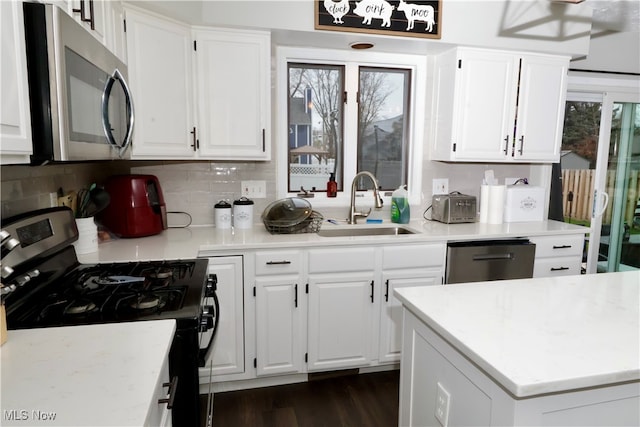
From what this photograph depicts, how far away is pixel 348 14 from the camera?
244 centimetres

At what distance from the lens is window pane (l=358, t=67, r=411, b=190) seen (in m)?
3.02

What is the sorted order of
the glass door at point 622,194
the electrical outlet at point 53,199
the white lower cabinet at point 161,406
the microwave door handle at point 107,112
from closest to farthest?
the white lower cabinet at point 161,406, the microwave door handle at point 107,112, the electrical outlet at point 53,199, the glass door at point 622,194

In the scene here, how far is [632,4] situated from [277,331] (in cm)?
255

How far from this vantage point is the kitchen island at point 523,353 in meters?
0.92

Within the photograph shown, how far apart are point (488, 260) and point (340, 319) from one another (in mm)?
1008

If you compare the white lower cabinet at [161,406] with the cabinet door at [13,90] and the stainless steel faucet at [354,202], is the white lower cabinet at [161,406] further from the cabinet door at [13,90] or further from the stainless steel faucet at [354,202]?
the stainless steel faucet at [354,202]

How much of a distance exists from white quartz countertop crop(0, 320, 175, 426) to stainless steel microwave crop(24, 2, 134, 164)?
49 cm

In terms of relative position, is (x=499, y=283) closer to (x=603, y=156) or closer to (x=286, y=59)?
(x=286, y=59)

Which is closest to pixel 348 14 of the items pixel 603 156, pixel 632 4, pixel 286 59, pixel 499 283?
pixel 286 59

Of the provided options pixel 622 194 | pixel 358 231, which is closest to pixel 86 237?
pixel 358 231

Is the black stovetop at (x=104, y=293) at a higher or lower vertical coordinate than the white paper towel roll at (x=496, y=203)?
Answer: lower

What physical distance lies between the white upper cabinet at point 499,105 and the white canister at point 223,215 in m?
1.54

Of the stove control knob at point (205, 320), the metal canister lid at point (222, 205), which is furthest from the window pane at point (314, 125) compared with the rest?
the stove control knob at point (205, 320)

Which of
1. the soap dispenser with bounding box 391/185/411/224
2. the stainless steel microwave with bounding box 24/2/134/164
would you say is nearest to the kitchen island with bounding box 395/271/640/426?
the stainless steel microwave with bounding box 24/2/134/164
